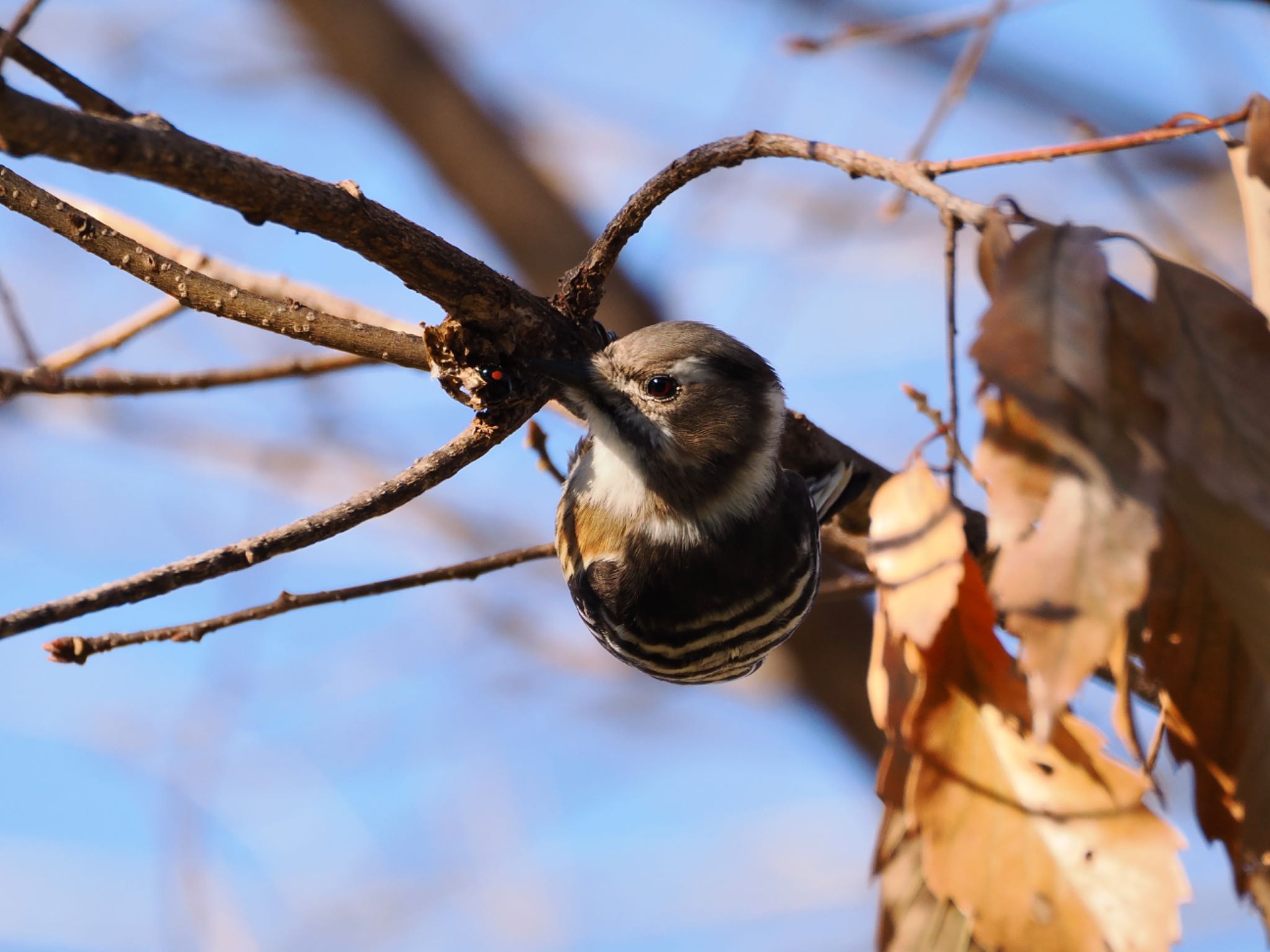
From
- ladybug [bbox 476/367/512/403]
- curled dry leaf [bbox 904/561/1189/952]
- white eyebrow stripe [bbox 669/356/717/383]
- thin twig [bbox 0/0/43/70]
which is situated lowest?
curled dry leaf [bbox 904/561/1189/952]

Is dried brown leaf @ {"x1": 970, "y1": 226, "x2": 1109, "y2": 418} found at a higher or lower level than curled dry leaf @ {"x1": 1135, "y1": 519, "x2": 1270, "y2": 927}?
higher

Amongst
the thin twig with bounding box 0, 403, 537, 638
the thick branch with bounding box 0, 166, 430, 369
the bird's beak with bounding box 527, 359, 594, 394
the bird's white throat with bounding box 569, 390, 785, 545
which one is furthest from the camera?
the bird's white throat with bounding box 569, 390, 785, 545

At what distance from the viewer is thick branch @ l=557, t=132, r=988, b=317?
186 centimetres

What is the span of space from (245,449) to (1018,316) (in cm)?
878

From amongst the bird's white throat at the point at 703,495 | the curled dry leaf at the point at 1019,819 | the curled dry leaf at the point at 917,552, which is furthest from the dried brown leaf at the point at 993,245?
the bird's white throat at the point at 703,495

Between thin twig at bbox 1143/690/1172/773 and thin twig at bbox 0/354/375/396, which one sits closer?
thin twig at bbox 1143/690/1172/773

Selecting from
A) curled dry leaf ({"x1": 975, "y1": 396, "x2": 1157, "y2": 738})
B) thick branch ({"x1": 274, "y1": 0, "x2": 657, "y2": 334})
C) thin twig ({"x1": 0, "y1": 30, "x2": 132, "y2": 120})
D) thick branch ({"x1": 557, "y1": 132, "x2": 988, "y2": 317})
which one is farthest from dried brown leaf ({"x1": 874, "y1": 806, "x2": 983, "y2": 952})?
thick branch ({"x1": 274, "y1": 0, "x2": 657, "y2": 334})

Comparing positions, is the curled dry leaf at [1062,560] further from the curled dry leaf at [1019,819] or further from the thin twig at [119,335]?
the thin twig at [119,335]

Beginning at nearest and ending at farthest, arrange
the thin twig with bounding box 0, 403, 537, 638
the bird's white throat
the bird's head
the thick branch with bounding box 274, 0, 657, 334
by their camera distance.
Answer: the thin twig with bounding box 0, 403, 537, 638, the bird's head, the bird's white throat, the thick branch with bounding box 274, 0, 657, 334

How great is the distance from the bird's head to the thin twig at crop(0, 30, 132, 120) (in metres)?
1.38

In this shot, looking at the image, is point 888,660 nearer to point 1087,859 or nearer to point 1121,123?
point 1087,859

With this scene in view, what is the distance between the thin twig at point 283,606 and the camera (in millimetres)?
2512

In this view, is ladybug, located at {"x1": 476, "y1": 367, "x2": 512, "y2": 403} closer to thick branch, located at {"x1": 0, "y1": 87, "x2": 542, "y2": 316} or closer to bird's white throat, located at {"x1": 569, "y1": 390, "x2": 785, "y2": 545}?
thick branch, located at {"x1": 0, "y1": 87, "x2": 542, "y2": 316}

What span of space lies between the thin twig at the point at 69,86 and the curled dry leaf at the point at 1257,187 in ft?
7.53
